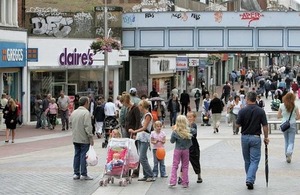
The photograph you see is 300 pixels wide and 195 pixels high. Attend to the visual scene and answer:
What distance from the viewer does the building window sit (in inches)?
1284

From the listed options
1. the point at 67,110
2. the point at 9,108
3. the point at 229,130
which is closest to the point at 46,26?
the point at 67,110

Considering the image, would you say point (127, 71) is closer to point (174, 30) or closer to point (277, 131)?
point (174, 30)

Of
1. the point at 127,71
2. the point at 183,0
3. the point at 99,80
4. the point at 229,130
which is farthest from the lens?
the point at 183,0

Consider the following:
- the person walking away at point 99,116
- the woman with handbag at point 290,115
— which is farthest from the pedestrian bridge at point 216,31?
the woman with handbag at point 290,115

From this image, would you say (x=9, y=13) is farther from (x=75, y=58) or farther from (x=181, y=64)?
(x=181, y=64)

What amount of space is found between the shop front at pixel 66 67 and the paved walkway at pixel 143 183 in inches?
468

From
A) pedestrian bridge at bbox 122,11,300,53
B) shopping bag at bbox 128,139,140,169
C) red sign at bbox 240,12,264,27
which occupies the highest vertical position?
red sign at bbox 240,12,264,27

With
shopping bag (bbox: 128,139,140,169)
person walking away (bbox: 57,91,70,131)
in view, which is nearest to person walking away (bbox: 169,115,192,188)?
shopping bag (bbox: 128,139,140,169)

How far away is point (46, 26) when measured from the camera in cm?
4366

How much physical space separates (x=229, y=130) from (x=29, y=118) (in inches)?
372

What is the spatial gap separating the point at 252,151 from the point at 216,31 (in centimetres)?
2950

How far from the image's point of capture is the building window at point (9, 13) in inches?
1284

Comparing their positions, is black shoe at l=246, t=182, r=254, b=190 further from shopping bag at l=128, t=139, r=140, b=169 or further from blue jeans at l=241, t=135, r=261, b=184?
shopping bag at l=128, t=139, r=140, b=169

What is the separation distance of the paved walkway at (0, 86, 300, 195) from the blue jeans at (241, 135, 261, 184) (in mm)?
285
